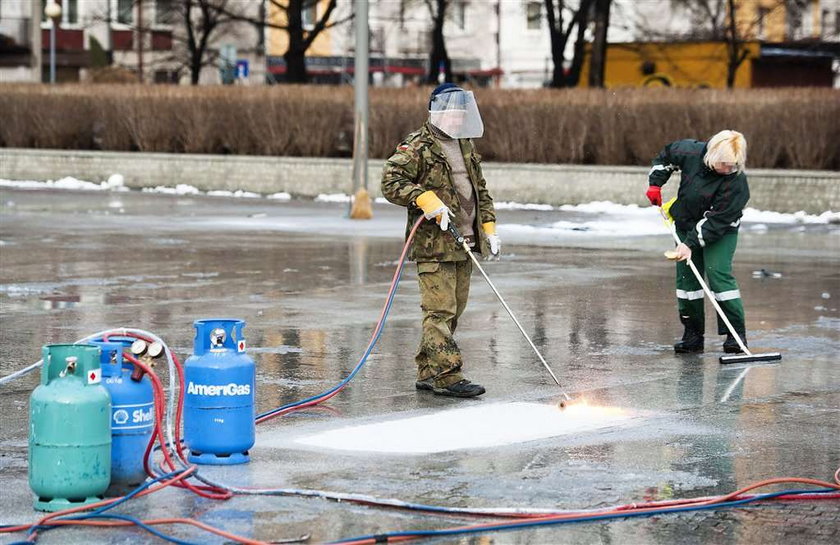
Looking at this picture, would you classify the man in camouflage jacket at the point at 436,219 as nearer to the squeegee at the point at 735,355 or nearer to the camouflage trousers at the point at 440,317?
the camouflage trousers at the point at 440,317

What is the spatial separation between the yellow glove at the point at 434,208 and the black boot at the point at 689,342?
2.86 m

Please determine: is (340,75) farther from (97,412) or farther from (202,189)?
(97,412)

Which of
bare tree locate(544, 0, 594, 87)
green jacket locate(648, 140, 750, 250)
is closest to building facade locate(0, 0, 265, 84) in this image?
bare tree locate(544, 0, 594, 87)

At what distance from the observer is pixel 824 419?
8.45 meters

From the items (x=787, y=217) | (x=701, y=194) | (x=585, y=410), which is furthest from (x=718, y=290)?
(x=787, y=217)

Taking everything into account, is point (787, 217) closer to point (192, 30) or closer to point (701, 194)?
point (701, 194)

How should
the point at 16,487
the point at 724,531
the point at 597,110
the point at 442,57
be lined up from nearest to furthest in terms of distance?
the point at 724,531, the point at 16,487, the point at 597,110, the point at 442,57

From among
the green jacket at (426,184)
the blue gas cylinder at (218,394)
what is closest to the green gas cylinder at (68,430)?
the blue gas cylinder at (218,394)

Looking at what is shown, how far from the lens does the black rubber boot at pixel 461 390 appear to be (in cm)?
898

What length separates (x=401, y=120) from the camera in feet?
96.9

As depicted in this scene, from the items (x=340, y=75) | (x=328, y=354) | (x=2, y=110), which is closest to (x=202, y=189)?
(x=2, y=110)

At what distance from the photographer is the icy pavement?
6379mm

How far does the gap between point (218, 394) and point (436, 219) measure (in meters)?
2.33

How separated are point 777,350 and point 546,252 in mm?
7552
